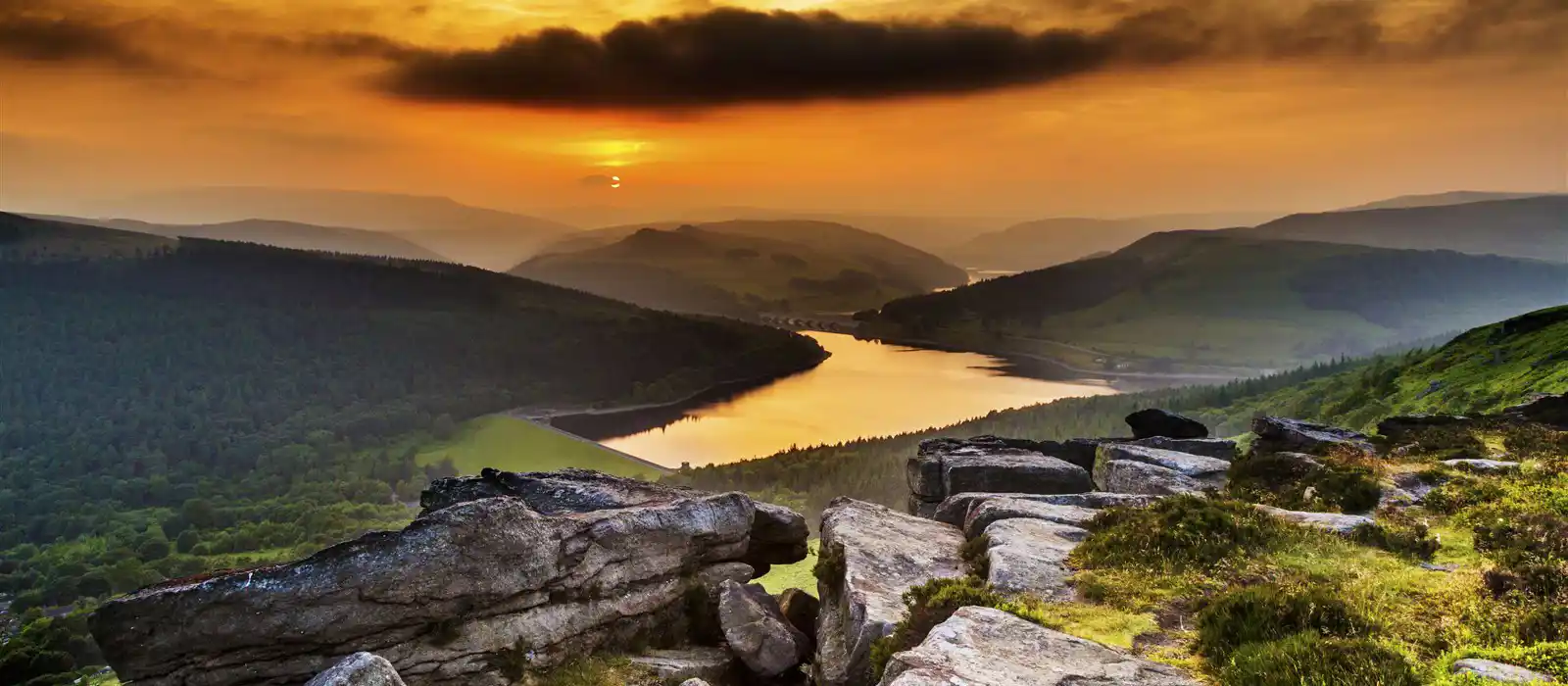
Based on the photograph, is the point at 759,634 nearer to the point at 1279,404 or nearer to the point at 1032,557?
the point at 1032,557

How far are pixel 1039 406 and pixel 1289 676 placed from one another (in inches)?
5472

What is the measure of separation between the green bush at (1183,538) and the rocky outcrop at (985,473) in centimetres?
938

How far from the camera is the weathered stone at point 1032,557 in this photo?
45.7ft

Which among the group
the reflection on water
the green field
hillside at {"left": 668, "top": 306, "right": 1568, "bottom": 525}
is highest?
hillside at {"left": 668, "top": 306, "right": 1568, "bottom": 525}

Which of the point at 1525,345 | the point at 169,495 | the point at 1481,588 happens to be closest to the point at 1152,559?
the point at 1481,588

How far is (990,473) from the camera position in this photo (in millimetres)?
26375

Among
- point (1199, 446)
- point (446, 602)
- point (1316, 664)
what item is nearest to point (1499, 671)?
point (1316, 664)

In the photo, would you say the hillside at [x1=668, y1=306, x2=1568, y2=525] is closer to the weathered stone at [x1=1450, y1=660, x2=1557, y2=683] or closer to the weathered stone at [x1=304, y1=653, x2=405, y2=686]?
the weathered stone at [x1=1450, y1=660, x2=1557, y2=683]

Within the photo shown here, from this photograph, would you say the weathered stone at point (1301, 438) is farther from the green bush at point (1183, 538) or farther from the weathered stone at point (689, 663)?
the weathered stone at point (689, 663)

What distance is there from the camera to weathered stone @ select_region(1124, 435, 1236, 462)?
29312 mm

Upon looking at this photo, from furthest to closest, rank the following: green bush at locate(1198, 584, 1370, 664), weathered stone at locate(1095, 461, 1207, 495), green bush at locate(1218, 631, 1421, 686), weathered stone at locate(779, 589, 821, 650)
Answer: weathered stone at locate(1095, 461, 1207, 495) → weathered stone at locate(779, 589, 821, 650) → green bush at locate(1198, 584, 1370, 664) → green bush at locate(1218, 631, 1421, 686)

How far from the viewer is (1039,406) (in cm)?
14225

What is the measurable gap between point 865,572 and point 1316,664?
8510 millimetres

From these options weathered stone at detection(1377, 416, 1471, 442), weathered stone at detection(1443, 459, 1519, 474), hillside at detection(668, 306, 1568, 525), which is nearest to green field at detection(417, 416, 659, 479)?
hillside at detection(668, 306, 1568, 525)
